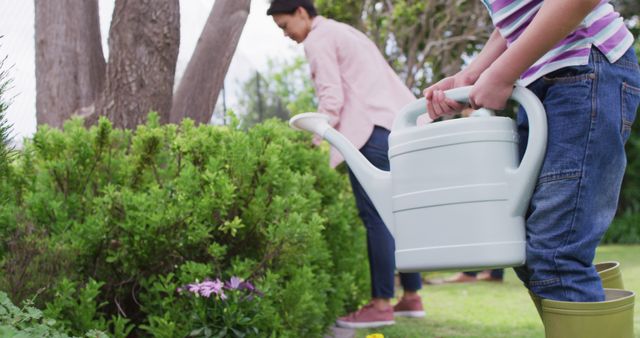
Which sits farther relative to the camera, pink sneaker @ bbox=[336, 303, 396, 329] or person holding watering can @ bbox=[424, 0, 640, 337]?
pink sneaker @ bbox=[336, 303, 396, 329]

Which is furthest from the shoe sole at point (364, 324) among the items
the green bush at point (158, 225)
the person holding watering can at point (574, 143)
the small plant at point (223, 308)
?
the person holding watering can at point (574, 143)

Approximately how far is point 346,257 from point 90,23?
2.06 meters

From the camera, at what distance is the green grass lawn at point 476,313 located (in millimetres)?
3706

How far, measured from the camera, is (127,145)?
3123 mm

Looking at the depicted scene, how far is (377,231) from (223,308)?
51.6 inches

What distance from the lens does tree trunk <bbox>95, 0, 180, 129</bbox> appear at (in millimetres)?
3838

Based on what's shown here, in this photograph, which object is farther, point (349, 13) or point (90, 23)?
point (349, 13)

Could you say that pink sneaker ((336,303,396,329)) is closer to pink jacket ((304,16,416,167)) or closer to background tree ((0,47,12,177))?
pink jacket ((304,16,416,167))

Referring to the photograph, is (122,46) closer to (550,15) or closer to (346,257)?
(346,257)

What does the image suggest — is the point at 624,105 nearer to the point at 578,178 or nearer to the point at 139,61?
the point at 578,178

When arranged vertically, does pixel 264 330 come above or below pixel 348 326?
above

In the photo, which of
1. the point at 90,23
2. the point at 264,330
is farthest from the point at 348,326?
the point at 90,23

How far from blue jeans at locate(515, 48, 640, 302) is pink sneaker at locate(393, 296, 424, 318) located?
8.44 ft

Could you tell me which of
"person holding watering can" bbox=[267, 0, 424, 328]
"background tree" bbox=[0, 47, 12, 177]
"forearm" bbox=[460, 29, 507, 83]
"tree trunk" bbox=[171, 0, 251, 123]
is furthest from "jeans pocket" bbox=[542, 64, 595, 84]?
"tree trunk" bbox=[171, 0, 251, 123]
